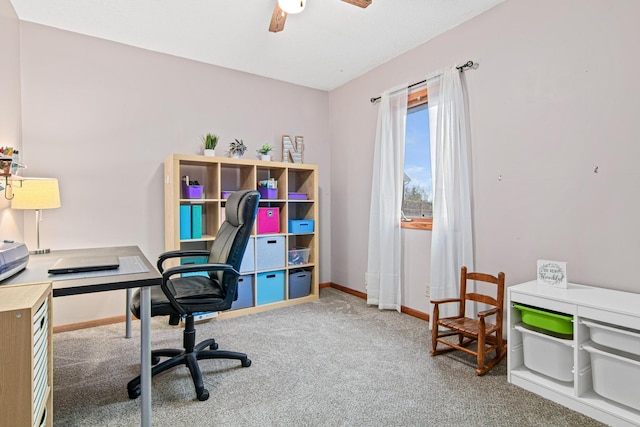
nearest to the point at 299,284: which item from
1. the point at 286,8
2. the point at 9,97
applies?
the point at 286,8

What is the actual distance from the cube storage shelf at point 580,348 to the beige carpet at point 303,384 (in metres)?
0.10

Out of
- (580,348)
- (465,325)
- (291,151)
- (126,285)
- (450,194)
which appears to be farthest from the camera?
(291,151)

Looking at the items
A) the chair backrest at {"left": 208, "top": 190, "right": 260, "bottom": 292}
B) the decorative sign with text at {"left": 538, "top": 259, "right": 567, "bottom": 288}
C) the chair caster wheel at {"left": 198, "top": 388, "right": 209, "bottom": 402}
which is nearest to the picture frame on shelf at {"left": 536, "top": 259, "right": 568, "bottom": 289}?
the decorative sign with text at {"left": 538, "top": 259, "right": 567, "bottom": 288}

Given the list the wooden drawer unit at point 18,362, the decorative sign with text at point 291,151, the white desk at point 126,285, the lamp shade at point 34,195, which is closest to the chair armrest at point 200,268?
the white desk at point 126,285

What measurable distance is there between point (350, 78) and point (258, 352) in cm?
304

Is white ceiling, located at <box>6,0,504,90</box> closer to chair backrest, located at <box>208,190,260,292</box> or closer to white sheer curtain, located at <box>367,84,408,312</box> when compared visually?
white sheer curtain, located at <box>367,84,408,312</box>

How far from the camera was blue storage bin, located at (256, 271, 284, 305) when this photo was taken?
3.34m

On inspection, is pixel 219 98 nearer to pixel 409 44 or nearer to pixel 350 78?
pixel 350 78

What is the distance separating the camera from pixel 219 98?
351 centimetres

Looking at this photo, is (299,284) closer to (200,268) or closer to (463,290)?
(463,290)

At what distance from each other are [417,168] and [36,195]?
308cm

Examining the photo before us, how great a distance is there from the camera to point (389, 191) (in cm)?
328

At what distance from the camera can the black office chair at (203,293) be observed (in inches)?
73.2

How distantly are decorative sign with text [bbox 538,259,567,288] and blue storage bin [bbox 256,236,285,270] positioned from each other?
224 cm
